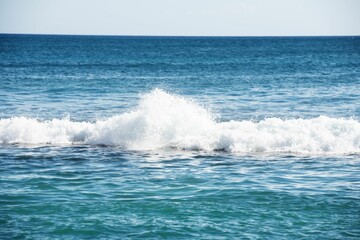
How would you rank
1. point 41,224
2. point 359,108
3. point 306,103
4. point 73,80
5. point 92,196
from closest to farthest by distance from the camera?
point 41,224
point 92,196
point 359,108
point 306,103
point 73,80

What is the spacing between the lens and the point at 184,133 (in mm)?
21031

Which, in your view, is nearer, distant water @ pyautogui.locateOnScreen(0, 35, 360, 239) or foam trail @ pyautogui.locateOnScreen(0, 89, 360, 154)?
distant water @ pyautogui.locateOnScreen(0, 35, 360, 239)

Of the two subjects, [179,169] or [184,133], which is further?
[184,133]

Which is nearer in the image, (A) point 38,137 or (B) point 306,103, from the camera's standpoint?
(A) point 38,137

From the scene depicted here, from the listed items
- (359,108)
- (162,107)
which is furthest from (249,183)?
(359,108)

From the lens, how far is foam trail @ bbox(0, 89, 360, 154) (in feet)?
63.7

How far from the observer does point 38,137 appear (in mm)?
21812

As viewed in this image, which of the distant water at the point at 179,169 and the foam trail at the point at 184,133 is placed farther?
the foam trail at the point at 184,133

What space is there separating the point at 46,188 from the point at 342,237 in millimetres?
7642

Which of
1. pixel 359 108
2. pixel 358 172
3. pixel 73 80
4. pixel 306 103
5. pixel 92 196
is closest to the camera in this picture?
pixel 92 196

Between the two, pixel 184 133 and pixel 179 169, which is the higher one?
pixel 184 133

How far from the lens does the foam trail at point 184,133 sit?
19406 mm

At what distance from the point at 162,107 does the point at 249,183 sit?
855 cm

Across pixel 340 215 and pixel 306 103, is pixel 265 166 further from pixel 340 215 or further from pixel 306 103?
pixel 306 103
